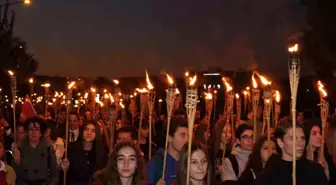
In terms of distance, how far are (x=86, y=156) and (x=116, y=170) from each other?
358cm

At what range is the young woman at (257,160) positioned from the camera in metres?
6.73

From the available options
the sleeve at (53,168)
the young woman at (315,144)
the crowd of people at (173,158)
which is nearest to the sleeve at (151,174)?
the crowd of people at (173,158)

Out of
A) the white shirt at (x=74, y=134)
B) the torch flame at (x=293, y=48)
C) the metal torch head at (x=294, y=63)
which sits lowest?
the white shirt at (x=74, y=134)

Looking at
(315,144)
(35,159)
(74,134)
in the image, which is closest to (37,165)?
(35,159)

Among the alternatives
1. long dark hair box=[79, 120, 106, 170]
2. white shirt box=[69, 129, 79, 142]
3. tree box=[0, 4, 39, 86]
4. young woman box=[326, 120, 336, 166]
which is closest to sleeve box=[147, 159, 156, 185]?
long dark hair box=[79, 120, 106, 170]

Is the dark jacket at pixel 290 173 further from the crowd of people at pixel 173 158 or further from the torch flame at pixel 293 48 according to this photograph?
the torch flame at pixel 293 48

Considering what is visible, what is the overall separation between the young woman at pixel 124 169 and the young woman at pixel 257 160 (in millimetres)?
1418

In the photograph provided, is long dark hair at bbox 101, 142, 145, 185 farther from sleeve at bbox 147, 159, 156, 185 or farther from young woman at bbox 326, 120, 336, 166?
young woman at bbox 326, 120, 336, 166

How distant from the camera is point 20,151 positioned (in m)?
9.04

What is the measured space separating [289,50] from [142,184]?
6.65 feet

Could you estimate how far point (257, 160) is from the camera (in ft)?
23.1

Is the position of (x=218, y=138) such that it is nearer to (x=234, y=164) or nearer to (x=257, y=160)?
(x=234, y=164)

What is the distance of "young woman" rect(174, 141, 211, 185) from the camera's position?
577 centimetres

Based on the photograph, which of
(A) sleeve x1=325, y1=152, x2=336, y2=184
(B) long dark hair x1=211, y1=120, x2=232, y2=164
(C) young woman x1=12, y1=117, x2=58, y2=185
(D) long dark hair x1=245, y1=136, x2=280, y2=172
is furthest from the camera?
(B) long dark hair x1=211, y1=120, x2=232, y2=164
